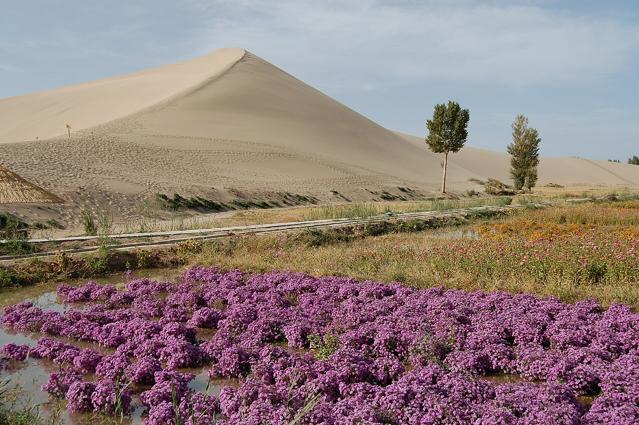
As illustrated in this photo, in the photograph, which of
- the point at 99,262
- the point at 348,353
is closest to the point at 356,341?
the point at 348,353

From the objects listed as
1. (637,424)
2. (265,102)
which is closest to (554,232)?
(637,424)

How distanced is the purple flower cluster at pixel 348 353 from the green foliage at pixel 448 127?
43.1m

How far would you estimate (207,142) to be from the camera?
192ft

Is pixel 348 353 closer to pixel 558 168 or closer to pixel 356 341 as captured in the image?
pixel 356 341

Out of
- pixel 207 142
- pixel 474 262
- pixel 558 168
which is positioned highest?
pixel 558 168

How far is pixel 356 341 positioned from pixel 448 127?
4657 cm

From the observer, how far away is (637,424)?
5.00 metres

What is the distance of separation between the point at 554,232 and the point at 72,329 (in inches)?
537

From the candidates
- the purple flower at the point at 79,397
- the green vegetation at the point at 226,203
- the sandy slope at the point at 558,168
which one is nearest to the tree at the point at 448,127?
the green vegetation at the point at 226,203

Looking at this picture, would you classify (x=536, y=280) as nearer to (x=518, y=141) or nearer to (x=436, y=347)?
(x=436, y=347)

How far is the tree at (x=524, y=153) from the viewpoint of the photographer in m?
57.5

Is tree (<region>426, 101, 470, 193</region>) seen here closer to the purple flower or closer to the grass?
the grass

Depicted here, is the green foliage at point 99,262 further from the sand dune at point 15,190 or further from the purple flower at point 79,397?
the sand dune at point 15,190

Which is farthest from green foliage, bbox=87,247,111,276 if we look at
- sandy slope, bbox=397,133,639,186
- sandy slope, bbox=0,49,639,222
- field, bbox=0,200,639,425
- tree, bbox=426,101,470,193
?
sandy slope, bbox=397,133,639,186
